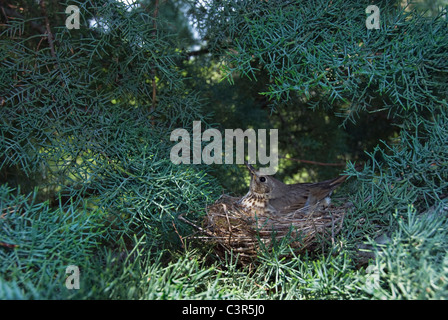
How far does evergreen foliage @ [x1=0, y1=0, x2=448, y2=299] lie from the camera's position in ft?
2.92

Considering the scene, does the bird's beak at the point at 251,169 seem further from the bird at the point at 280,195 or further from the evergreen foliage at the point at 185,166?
the evergreen foliage at the point at 185,166

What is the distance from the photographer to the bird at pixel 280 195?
6.64 feet

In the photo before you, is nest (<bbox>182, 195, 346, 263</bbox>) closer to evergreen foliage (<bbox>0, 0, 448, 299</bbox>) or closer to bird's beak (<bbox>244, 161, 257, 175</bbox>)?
evergreen foliage (<bbox>0, 0, 448, 299</bbox>)

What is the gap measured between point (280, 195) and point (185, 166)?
97cm

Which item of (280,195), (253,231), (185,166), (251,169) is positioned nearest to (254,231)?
(253,231)

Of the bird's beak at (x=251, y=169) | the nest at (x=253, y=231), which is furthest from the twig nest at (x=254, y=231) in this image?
the bird's beak at (x=251, y=169)

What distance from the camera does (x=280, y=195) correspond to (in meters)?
2.19

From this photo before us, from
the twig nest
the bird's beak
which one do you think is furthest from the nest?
the bird's beak

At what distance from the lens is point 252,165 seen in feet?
6.59

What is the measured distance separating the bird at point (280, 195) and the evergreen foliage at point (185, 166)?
549mm

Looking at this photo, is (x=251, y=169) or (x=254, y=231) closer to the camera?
(x=254, y=231)

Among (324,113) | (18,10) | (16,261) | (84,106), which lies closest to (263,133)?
(324,113)

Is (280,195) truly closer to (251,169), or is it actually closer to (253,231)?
(251,169)
